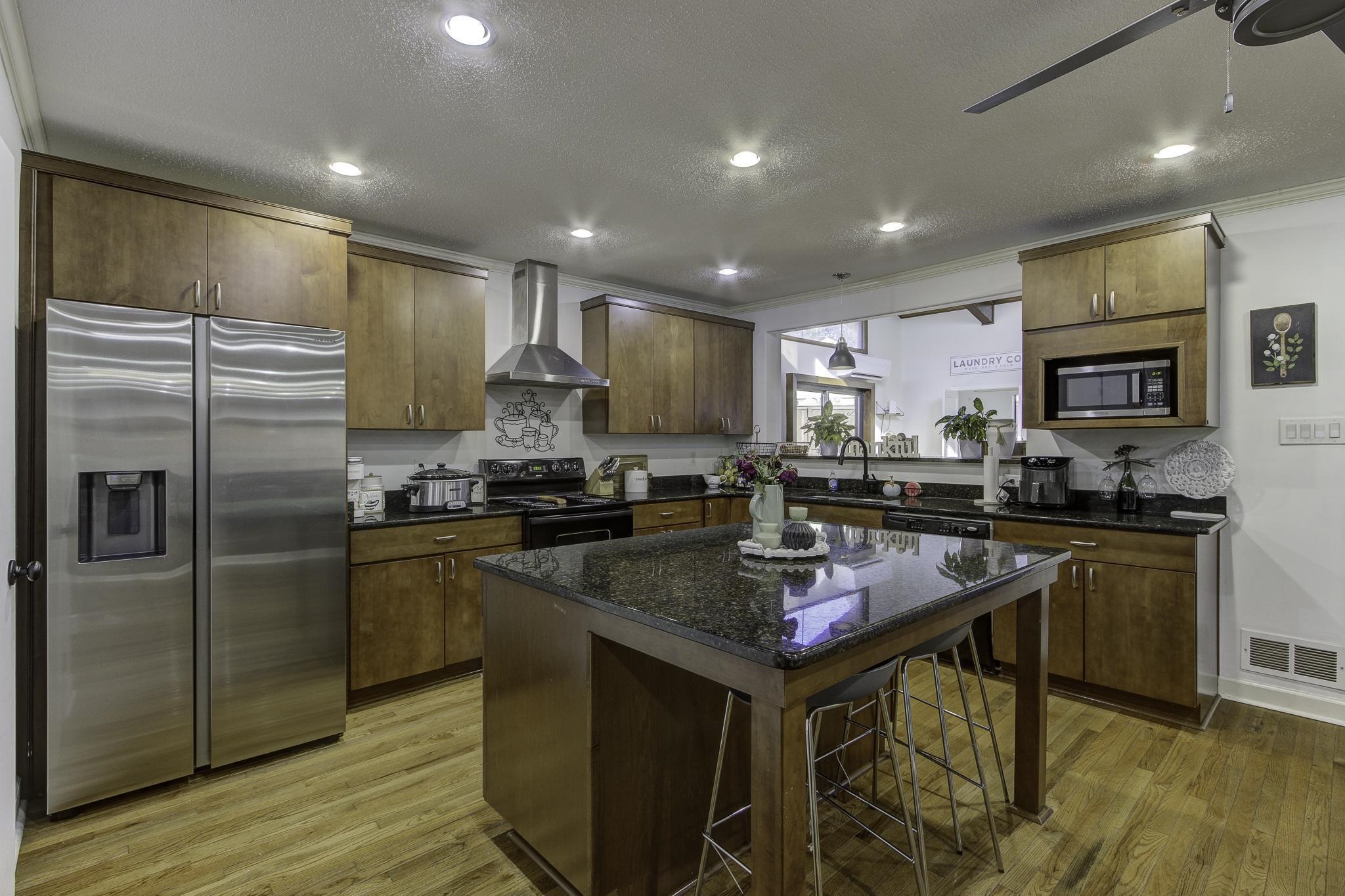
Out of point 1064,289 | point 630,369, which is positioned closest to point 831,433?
point 630,369

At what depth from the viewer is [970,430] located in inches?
161

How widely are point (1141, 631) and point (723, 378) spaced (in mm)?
3200

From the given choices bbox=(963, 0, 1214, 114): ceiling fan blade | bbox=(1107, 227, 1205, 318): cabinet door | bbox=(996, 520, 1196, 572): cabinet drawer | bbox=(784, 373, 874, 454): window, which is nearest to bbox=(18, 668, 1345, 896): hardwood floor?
bbox=(996, 520, 1196, 572): cabinet drawer

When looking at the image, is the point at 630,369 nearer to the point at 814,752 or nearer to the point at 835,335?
the point at 835,335

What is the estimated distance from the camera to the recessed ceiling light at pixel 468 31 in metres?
1.78

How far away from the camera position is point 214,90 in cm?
215

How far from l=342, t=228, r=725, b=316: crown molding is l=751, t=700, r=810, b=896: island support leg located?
334cm

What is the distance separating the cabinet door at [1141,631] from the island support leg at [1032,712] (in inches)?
45.6

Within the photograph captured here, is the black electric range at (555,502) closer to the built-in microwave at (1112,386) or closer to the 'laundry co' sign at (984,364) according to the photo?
the built-in microwave at (1112,386)

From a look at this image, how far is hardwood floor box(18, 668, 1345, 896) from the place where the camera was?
6.15 ft

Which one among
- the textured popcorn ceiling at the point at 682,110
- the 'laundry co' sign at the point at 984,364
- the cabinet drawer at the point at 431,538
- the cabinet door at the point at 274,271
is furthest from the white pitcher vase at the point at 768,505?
the 'laundry co' sign at the point at 984,364

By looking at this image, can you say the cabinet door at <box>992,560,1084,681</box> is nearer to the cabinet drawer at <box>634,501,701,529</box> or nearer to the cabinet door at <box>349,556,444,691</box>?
the cabinet drawer at <box>634,501,701,529</box>

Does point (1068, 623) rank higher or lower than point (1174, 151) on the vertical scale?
lower

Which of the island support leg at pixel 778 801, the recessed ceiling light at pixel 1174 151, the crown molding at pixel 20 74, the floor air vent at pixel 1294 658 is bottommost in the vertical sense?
the floor air vent at pixel 1294 658
